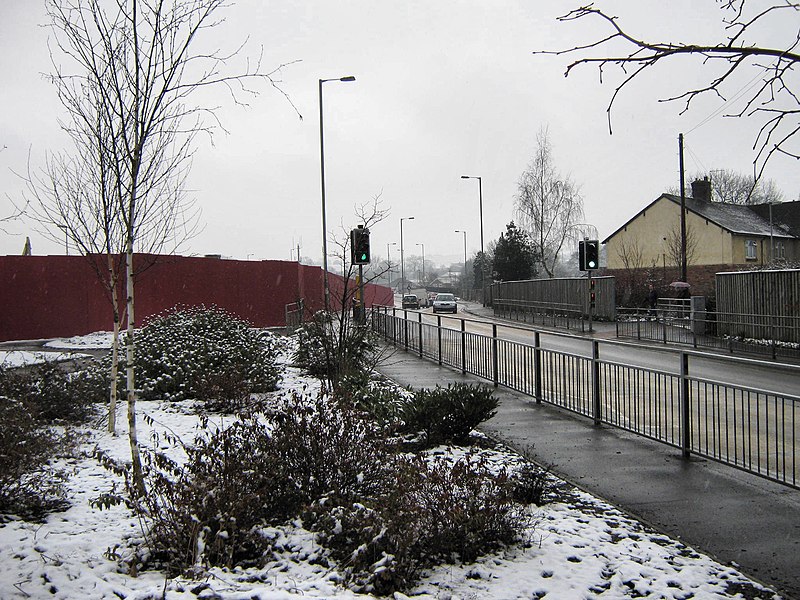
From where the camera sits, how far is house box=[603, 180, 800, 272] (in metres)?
45.5

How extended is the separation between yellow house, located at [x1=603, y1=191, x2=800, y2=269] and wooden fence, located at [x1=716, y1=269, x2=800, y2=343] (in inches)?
843

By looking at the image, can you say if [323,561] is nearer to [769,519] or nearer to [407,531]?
[407,531]

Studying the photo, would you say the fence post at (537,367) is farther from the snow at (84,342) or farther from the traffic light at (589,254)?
the traffic light at (589,254)

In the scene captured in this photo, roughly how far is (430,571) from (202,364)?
815cm

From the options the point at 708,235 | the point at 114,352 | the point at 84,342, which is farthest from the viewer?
the point at 708,235

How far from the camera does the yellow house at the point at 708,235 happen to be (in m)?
45.5

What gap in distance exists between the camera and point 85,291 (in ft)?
80.6

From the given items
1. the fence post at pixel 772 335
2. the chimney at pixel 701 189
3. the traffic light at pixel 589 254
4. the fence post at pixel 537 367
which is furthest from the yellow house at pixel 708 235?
the fence post at pixel 537 367

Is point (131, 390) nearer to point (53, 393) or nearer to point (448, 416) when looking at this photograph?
point (448, 416)

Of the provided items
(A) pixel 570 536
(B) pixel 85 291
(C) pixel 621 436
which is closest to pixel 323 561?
(A) pixel 570 536

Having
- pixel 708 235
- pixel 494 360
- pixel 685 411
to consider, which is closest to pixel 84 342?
pixel 494 360

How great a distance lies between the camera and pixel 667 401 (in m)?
7.55

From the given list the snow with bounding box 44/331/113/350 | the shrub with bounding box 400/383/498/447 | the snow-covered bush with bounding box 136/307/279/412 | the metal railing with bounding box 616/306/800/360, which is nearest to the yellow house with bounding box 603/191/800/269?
the metal railing with bounding box 616/306/800/360

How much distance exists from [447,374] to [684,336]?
12237mm
